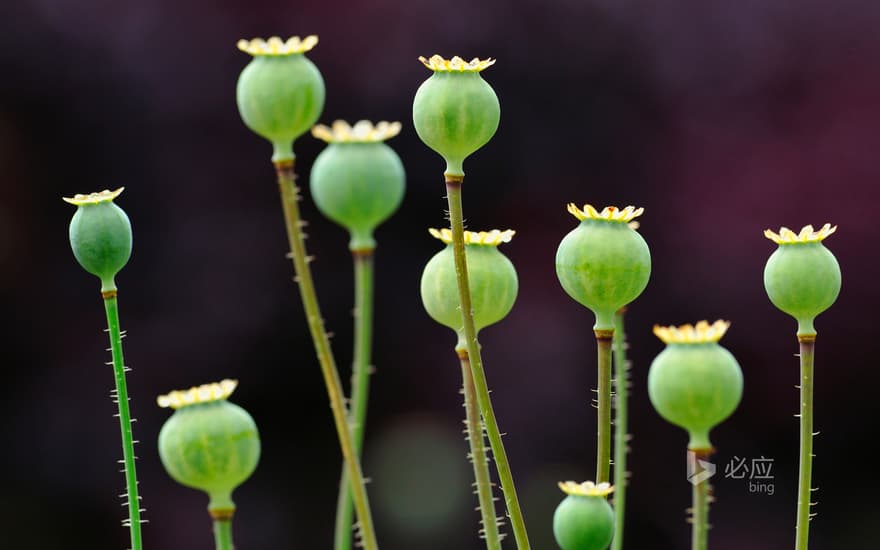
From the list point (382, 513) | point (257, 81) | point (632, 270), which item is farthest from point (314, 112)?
point (382, 513)

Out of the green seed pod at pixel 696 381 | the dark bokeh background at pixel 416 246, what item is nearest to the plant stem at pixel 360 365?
the green seed pod at pixel 696 381

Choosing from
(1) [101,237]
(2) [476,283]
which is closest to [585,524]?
(2) [476,283]

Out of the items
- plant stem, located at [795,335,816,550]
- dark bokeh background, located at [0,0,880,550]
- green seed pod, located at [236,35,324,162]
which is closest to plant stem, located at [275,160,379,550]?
green seed pod, located at [236,35,324,162]

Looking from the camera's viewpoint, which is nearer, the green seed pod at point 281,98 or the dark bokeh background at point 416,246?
the green seed pod at point 281,98

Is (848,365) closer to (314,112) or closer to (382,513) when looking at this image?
(382,513)

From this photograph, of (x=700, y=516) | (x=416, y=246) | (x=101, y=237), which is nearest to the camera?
(x=700, y=516)

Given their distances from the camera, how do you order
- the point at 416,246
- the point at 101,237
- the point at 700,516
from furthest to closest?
the point at 416,246 → the point at 101,237 → the point at 700,516

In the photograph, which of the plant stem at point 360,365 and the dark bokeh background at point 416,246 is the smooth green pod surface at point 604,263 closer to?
the plant stem at point 360,365

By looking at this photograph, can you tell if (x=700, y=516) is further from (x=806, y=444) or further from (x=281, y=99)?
(x=281, y=99)
